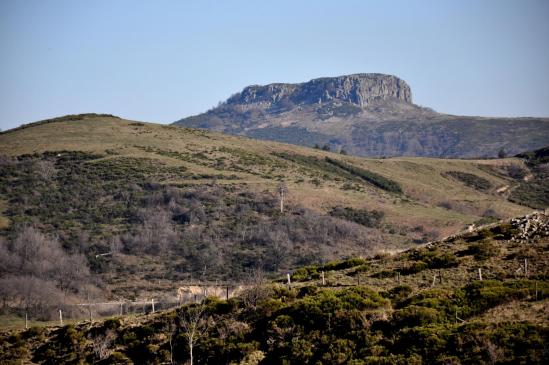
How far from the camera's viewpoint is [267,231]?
94.4 meters

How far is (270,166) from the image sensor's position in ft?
401

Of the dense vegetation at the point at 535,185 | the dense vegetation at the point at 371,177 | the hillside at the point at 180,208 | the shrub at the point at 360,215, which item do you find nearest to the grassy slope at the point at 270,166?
the hillside at the point at 180,208

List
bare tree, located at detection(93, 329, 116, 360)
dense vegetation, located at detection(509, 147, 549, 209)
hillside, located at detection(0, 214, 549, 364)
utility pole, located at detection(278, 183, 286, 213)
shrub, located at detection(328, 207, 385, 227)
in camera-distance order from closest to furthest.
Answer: hillside, located at detection(0, 214, 549, 364) → bare tree, located at detection(93, 329, 116, 360) → shrub, located at detection(328, 207, 385, 227) → utility pole, located at detection(278, 183, 286, 213) → dense vegetation, located at detection(509, 147, 549, 209)

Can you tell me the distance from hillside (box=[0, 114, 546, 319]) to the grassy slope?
1.27 feet

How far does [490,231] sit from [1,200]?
260 ft

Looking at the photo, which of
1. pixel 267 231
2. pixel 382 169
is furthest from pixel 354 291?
pixel 382 169

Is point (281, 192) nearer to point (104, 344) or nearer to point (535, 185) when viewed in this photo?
point (535, 185)

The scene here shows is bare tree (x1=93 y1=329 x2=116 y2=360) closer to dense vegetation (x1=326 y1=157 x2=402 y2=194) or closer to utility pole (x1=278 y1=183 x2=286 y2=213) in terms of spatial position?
utility pole (x1=278 y1=183 x2=286 y2=213)

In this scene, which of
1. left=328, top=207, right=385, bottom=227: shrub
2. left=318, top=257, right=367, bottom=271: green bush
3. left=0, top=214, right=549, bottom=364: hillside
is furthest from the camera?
left=328, top=207, right=385, bottom=227: shrub

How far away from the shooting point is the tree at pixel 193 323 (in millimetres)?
27373

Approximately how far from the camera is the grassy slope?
107 meters

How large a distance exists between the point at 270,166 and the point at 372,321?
319ft

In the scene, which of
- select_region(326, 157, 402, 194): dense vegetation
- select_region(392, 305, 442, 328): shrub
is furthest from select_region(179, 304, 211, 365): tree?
select_region(326, 157, 402, 194): dense vegetation

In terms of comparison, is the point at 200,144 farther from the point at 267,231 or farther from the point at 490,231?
the point at 490,231
